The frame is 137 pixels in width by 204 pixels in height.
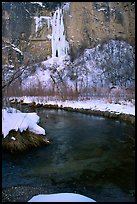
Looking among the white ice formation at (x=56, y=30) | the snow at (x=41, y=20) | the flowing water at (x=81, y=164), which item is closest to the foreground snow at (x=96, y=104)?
the flowing water at (x=81, y=164)

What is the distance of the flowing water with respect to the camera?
236 inches

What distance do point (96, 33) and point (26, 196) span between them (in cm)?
2847

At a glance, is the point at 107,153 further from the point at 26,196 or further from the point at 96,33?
the point at 96,33

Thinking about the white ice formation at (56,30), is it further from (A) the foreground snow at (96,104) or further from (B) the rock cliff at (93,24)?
(A) the foreground snow at (96,104)

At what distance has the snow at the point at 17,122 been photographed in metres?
9.21

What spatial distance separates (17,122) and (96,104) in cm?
914

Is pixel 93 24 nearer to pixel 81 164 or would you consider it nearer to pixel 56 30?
pixel 56 30

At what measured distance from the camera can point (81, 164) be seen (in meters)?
7.48

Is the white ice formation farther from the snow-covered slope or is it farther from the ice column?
the snow-covered slope

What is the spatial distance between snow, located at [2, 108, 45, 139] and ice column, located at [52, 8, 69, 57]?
2174 centimetres

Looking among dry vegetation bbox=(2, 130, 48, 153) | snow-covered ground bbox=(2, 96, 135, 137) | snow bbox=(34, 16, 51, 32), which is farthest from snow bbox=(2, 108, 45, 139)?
snow bbox=(34, 16, 51, 32)

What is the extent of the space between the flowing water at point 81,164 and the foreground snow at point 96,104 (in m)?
3.63

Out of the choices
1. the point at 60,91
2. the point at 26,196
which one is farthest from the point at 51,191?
the point at 60,91

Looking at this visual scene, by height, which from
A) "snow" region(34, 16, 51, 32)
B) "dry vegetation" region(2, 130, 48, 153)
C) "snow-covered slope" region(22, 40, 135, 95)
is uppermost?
"snow" region(34, 16, 51, 32)
